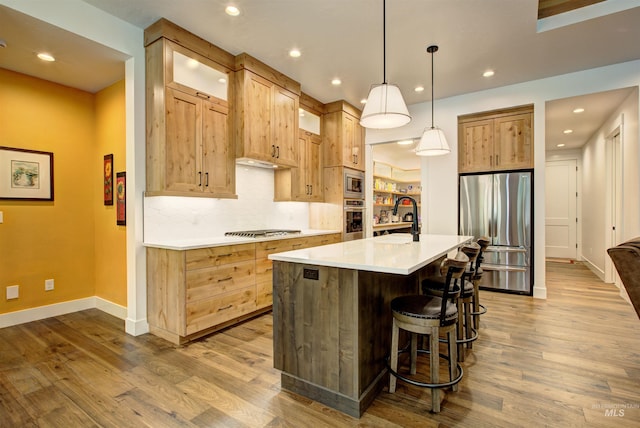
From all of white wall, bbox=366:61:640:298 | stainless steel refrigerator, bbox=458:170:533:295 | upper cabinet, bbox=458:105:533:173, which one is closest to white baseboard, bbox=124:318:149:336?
white wall, bbox=366:61:640:298

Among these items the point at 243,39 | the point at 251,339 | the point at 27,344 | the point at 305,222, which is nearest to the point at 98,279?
the point at 27,344

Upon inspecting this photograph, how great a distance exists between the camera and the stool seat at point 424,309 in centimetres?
182

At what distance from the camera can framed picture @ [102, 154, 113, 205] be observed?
3.59 metres

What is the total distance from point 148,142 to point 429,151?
9.76ft

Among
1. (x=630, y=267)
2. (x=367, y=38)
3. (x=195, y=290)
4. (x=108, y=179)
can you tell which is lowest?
(x=195, y=290)

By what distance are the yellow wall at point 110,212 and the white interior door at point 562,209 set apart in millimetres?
8870

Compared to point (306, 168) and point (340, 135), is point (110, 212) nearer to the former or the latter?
point (306, 168)

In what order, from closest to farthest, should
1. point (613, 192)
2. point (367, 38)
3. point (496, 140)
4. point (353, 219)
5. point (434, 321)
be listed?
point (434, 321) → point (367, 38) → point (496, 140) → point (613, 192) → point (353, 219)

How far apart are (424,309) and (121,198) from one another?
10.6 feet

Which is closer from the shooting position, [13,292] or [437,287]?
[437,287]

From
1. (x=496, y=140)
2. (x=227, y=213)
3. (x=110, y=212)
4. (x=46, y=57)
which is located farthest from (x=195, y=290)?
(x=496, y=140)

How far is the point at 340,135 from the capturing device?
5.14 metres

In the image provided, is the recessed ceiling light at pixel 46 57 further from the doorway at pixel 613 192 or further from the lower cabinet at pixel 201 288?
the doorway at pixel 613 192

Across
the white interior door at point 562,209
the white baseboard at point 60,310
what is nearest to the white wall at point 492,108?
the white interior door at point 562,209
